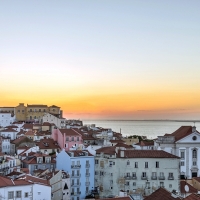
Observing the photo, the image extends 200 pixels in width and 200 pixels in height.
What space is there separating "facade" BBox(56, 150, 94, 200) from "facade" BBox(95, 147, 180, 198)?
210 centimetres

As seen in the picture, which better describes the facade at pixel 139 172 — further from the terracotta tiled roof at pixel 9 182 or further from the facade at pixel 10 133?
the facade at pixel 10 133

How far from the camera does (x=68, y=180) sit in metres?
40.3

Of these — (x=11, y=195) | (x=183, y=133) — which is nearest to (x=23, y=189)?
(x=11, y=195)

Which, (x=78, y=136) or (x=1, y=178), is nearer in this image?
(x=1, y=178)

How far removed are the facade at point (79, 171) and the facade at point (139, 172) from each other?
2.10m

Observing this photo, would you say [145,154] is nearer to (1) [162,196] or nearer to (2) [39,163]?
(2) [39,163]

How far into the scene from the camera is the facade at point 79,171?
142ft

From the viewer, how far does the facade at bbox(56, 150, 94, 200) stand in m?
43.4

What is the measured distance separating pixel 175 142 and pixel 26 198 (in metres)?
26.1

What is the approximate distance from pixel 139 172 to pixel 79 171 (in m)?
7.16

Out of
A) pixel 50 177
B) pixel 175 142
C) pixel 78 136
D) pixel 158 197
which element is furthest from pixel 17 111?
pixel 158 197

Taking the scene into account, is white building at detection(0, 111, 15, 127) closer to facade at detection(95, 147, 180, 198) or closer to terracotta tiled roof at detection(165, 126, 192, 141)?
terracotta tiled roof at detection(165, 126, 192, 141)

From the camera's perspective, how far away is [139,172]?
42500 millimetres

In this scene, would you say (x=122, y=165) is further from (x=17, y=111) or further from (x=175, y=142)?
(x=17, y=111)
